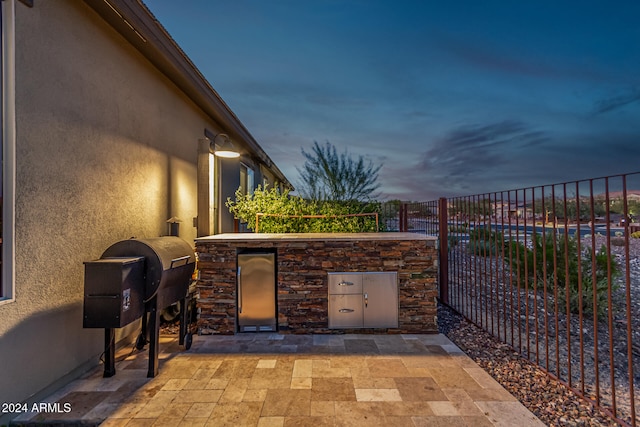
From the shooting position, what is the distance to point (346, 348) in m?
3.27

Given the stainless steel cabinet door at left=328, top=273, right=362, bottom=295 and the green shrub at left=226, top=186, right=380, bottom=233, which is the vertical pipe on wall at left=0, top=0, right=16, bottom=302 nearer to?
the stainless steel cabinet door at left=328, top=273, right=362, bottom=295

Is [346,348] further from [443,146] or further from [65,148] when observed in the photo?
[443,146]

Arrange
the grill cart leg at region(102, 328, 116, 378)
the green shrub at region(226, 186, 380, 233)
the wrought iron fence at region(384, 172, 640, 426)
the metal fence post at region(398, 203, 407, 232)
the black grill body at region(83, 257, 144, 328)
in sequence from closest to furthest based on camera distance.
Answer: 1. the wrought iron fence at region(384, 172, 640, 426)
2. the black grill body at region(83, 257, 144, 328)
3. the grill cart leg at region(102, 328, 116, 378)
4. the metal fence post at region(398, 203, 407, 232)
5. the green shrub at region(226, 186, 380, 233)

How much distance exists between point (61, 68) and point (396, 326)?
406 centimetres

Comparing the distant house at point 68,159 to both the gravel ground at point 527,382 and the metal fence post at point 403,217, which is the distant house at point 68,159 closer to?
the gravel ground at point 527,382

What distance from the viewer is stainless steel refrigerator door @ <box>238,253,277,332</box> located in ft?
12.0

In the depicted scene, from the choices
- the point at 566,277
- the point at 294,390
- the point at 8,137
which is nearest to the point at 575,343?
the point at 566,277

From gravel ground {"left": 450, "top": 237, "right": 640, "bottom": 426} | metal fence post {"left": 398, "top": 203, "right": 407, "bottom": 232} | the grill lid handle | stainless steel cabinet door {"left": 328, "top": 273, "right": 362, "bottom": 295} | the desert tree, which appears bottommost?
gravel ground {"left": 450, "top": 237, "right": 640, "bottom": 426}

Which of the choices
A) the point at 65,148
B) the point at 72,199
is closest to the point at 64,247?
the point at 72,199

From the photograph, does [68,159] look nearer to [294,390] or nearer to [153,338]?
[153,338]

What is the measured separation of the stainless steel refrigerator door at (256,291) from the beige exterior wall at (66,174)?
1291mm

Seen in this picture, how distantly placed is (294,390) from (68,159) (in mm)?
2635

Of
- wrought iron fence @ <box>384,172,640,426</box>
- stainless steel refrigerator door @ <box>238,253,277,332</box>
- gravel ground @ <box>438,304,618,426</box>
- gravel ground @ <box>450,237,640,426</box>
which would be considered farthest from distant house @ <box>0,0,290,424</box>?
gravel ground @ <box>450,237,640,426</box>

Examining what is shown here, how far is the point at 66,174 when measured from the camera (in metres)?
2.55
